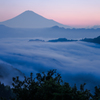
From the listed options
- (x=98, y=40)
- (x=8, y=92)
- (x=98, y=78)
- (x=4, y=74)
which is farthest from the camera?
(x=98, y=40)

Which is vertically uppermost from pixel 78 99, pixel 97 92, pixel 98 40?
pixel 98 40

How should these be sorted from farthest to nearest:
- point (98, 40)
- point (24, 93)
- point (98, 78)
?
point (98, 40)
point (98, 78)
point (24, 93)

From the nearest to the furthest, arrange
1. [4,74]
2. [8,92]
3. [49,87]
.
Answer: [49,87]
[8,92]
[4,74]

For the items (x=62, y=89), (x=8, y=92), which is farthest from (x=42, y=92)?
(x=8, y=92)

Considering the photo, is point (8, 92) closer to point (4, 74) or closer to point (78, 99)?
point (78, 99)

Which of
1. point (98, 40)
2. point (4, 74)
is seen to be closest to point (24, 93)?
point (4, 74)

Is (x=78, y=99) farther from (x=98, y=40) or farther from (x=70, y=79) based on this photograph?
(x=98, y=40)

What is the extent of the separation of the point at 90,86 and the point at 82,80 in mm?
2427

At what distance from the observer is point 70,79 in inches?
1169

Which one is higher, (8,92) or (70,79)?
(8,92)

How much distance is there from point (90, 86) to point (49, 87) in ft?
90.7

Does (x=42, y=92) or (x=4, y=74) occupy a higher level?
(x=42, y=92)

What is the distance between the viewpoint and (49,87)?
339 centimetres

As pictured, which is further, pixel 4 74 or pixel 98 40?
pixel 98 40
